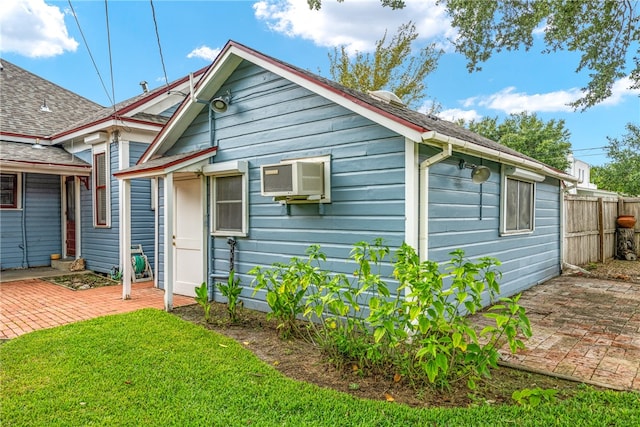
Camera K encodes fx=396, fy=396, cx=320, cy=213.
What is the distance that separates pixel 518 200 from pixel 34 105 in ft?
41.2

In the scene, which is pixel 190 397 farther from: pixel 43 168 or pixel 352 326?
pixel 43 168

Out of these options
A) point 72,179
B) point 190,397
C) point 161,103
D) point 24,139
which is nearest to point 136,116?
point 161,103

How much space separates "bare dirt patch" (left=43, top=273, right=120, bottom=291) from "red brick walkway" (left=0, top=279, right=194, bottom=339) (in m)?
0.20

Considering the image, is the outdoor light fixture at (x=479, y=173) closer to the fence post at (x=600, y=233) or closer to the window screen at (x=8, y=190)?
the fence post at (x=600, y=233)

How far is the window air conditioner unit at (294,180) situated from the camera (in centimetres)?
457

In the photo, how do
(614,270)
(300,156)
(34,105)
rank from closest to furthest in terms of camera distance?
(300,156)
(614,270)
(34,105)

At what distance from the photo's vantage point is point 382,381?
3.26 meters

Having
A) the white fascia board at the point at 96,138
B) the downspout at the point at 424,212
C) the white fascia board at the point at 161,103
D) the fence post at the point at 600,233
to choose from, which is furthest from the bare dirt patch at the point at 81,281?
the fence post at the point at 600,233

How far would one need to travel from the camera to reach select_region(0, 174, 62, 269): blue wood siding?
372 inches

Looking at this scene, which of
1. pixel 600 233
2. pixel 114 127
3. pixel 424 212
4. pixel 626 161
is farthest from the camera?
pixel 626 161

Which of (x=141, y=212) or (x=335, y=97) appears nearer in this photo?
(x=335, y=97)

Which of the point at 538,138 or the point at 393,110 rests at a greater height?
the point at 538,138

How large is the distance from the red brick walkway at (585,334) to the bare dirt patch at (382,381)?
11.7 inches

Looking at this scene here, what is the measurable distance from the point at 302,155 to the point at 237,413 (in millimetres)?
3244
